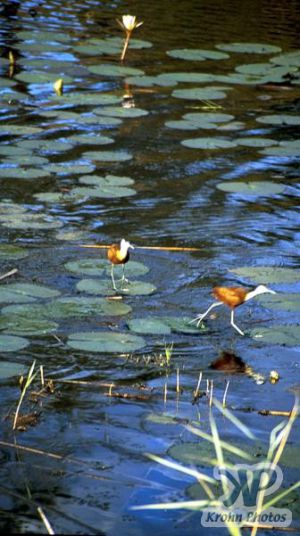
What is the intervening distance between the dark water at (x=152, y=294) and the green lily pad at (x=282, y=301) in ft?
0.15

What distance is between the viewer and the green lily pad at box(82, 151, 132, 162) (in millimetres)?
8289

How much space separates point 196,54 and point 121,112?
240cm

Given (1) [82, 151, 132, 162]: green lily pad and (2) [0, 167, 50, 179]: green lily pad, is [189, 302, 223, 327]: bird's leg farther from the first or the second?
(1) [82, 151, 132, 162]: green lily pad

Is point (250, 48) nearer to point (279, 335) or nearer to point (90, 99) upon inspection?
point (90, 99)

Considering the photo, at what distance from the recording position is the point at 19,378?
4.88m

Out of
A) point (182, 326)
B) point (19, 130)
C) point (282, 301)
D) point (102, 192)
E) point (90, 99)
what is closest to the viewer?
point (182, 326)

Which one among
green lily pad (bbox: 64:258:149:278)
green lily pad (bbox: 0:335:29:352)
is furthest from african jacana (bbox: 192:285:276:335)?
green lily pad (bbox: 0:335:29:352)

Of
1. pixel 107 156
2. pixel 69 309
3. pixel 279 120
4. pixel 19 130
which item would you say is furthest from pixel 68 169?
pixel 69 309

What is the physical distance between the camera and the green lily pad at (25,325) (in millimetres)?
5312

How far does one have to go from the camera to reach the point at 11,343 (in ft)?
16.9

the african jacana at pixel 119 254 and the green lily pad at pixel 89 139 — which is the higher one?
the african jacana at pixel 119 254

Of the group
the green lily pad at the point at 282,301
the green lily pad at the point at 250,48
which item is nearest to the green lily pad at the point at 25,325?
the green lily pad at the point at 282,301

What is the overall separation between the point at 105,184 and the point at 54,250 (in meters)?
1.29

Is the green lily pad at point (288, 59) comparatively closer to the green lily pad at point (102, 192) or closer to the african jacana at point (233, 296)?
the green lily pad at point (102, 192)
